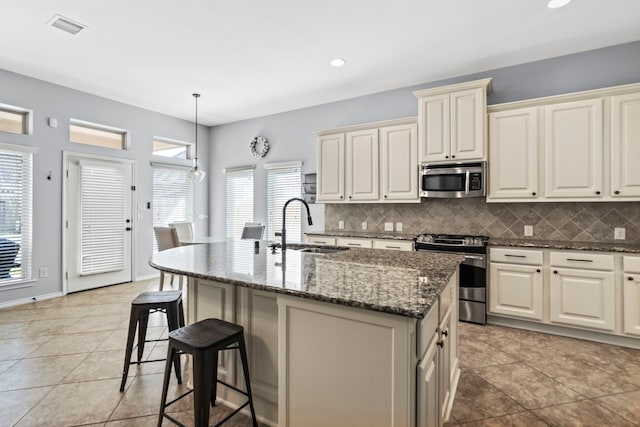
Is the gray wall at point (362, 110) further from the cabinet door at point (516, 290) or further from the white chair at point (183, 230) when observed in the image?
the cabinet door at point (516, 290)

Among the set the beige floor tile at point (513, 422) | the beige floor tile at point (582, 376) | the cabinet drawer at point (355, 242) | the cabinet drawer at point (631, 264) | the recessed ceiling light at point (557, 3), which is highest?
the recessed ceiling light at point (557, 3)

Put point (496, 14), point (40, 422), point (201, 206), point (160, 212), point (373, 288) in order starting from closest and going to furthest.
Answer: point (373, 288) → point (40, 422) → point (496, 14) → point (160, 212) → point (201, 206)

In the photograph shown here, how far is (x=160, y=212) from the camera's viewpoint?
576cm

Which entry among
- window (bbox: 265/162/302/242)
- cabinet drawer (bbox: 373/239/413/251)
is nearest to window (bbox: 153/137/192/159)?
window (bbox: 265/162/302/242)

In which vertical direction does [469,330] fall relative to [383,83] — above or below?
below

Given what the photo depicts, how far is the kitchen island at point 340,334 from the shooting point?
120cm

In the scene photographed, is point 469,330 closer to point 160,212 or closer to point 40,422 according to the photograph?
point 40,422

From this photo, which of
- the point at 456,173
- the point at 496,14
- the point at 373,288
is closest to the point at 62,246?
the point at 373,288

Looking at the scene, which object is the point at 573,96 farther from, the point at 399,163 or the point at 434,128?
the point at 399,163

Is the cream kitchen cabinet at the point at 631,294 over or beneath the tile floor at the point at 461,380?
over

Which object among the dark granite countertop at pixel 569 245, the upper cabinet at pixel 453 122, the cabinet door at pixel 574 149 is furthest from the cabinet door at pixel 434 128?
the dark granite countertop at pixel 569 245

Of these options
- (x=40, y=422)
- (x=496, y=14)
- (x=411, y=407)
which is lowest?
(x=40, y=422)

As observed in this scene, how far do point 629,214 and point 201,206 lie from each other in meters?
6.38

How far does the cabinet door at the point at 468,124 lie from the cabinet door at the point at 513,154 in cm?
15
